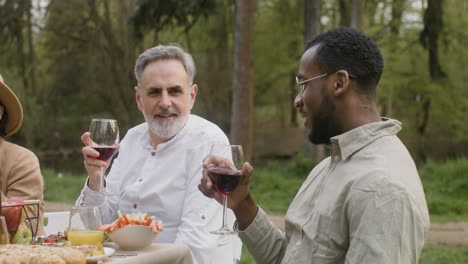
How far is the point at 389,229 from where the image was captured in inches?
81.2

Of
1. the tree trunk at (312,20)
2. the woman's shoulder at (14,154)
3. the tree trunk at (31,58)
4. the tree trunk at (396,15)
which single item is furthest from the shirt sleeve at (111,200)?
the tree trunk at (396,15)

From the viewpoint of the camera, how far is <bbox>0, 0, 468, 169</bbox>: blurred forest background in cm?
1956

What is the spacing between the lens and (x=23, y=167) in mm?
3541

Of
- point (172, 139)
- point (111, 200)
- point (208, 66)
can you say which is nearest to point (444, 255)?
point (172, 139)

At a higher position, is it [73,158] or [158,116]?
[158,116]

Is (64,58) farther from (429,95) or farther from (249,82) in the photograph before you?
(429,95)

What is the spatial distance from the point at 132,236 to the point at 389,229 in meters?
1.15

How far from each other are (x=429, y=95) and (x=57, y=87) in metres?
13.2

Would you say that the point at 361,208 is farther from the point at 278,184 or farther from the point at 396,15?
the point at 396,15

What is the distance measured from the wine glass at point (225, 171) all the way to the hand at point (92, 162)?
672mm

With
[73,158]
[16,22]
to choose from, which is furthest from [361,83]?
[73,158]

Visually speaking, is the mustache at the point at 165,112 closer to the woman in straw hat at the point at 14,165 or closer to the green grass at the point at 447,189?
the woman in straw hat at the point at 14,165

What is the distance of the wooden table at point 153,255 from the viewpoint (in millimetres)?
2512

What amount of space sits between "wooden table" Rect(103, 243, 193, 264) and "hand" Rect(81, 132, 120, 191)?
43 cm
